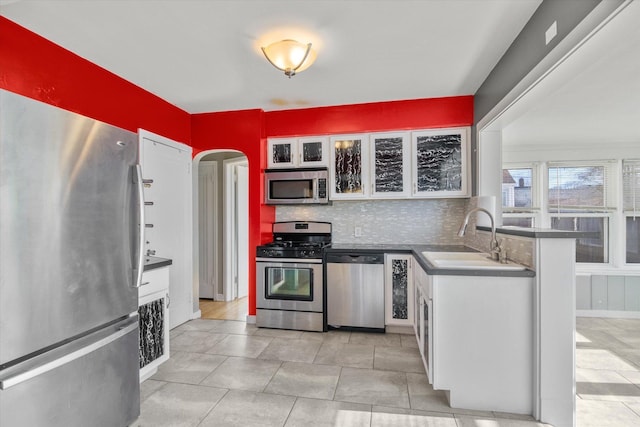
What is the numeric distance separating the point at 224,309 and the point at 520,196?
14.8ft

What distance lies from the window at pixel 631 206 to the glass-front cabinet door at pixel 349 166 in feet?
12.0

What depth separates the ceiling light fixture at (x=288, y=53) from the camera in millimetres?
2203

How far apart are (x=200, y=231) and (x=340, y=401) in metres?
3.41

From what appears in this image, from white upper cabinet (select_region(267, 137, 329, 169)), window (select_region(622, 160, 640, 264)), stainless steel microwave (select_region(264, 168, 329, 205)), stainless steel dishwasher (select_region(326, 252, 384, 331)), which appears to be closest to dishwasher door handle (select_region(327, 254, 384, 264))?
stainless steel dishwasher (select_region(326, 252, 384, 331))

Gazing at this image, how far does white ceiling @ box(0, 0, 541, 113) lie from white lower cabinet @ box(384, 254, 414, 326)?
1741 millimetres

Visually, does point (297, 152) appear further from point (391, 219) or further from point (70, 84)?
point (70, 84)

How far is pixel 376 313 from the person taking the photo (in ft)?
10.9

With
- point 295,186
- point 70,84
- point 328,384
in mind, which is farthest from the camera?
point 295,186

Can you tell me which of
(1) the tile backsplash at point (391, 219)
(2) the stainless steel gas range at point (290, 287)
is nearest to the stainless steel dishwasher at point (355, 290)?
(2) the stainless steel gas range at point (290, 287)

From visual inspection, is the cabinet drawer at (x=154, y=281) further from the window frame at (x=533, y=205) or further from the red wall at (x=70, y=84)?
the window frame at (x=533, y=205)

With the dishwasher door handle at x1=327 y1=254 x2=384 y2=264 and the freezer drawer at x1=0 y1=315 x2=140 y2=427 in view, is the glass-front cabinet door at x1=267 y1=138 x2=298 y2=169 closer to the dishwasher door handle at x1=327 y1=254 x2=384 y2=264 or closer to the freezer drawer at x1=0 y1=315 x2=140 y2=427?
the dishwasher door handle at x1=327 y1=254 x2=384 y2=264

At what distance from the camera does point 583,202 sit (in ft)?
14.7

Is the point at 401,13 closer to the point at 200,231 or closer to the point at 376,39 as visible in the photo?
the point at 376,39

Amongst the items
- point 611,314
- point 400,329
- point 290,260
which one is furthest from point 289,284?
point 611,314
